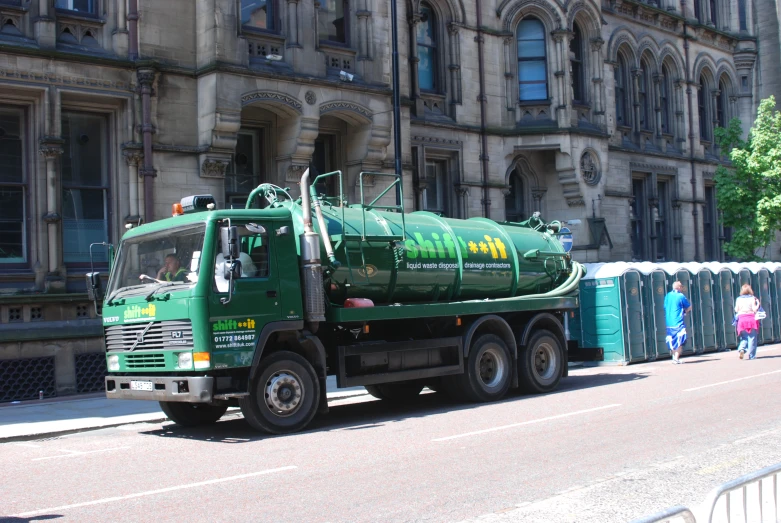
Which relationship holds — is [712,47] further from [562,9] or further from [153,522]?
[153,522]

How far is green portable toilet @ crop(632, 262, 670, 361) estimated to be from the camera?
824 inches

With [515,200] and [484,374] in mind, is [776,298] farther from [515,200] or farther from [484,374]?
[484,374]

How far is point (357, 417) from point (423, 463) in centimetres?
443

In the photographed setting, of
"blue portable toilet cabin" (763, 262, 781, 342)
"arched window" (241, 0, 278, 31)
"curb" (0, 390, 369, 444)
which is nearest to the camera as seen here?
"curb" (0, 390, 369, 444)

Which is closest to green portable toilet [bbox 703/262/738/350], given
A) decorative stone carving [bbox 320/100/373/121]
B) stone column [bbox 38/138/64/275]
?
decorative stone carving [bbox 320/100/373/121]

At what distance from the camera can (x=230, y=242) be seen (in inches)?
422

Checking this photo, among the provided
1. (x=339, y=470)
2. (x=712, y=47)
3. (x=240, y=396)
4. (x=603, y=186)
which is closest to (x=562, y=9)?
(x=603, y=186)

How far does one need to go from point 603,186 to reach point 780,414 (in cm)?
1607

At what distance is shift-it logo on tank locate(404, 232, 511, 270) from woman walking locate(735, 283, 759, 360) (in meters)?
8.32

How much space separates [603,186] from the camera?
2672cm

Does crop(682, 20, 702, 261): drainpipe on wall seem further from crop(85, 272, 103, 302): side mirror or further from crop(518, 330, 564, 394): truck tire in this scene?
crop(85, 272, 103, 302): side mirror

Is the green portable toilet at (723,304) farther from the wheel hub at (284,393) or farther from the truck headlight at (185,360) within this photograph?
the truck headlight at (185,360)

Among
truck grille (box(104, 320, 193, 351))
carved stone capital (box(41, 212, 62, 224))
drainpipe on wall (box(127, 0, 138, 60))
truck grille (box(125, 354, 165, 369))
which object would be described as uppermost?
drainpipe on wall (box(127, 0, 138, 60))

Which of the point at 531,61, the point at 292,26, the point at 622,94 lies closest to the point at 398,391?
the point at 292,26
